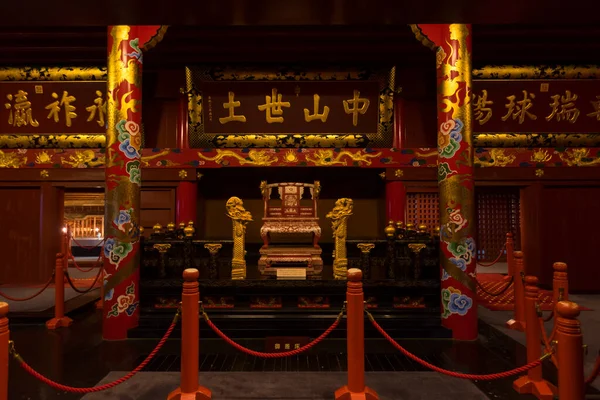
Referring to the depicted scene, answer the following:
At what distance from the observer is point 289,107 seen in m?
5.22

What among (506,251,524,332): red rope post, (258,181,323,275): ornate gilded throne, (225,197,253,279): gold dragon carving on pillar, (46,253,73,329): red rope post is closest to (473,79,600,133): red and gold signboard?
(506,251,524,332): red rope post

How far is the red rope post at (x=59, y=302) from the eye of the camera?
150 inches

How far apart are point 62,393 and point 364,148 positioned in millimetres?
4371

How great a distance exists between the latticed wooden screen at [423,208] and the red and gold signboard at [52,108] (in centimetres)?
493

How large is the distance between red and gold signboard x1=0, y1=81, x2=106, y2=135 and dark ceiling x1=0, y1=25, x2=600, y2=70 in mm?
354

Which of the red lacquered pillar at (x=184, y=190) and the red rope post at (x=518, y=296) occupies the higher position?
the red lacquered pillar at (x=184, y=190)

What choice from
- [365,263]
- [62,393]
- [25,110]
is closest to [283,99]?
[365,263]

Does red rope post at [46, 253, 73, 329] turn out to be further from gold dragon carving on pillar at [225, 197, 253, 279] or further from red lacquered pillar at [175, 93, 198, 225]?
gold dragon carving on pillar at [225, 197, 253, 279]

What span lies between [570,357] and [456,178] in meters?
2.15

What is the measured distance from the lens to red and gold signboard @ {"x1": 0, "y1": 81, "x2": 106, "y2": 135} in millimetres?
5223

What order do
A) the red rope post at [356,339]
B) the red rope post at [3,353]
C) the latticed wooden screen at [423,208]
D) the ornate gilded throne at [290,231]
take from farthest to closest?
the latticed wooden screen at [423,208] → the ornate gilded throne at [290,231] → the red rope post at [356,339] → the red rope post at [3,353]

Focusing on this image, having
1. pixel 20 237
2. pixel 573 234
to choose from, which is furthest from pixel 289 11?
pixel 20 237

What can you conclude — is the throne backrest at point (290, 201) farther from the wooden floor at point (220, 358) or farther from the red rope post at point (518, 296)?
the red rope post at point (518, 296)

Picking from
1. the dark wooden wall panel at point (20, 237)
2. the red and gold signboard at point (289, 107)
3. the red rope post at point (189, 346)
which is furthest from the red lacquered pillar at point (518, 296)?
the dark wooden wall panel at point (20, 237)
